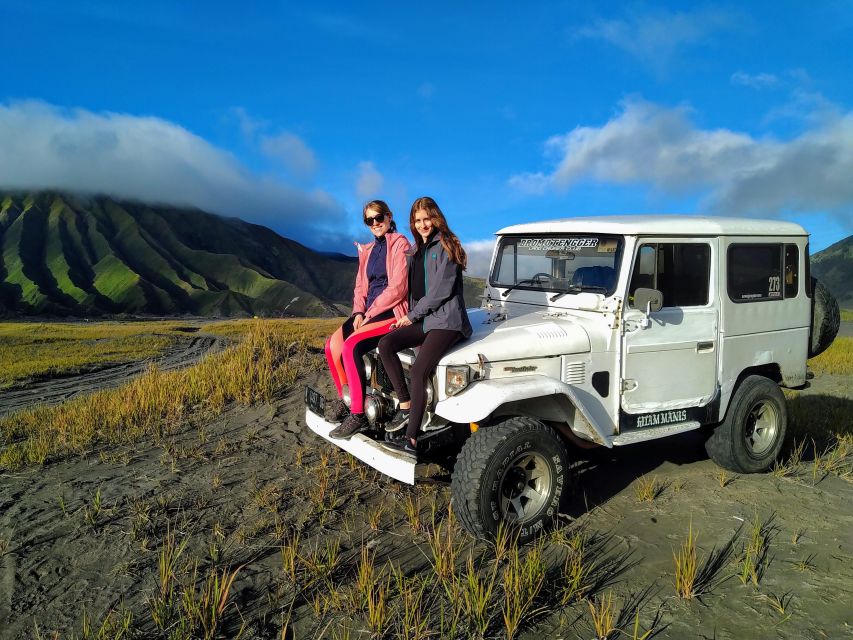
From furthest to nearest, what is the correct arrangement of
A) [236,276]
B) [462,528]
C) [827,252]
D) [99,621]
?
[236,276] < [827,252] < [462,528] < [99,621]

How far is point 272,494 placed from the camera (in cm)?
473

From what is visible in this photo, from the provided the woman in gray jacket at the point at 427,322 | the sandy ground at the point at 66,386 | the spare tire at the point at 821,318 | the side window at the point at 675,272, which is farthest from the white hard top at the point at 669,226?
the sandy ground at the point at 66,386

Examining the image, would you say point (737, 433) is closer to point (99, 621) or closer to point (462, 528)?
point (462, 528)

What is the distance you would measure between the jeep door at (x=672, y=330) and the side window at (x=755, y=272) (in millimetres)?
317

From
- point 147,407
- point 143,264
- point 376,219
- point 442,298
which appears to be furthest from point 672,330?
point 143,264

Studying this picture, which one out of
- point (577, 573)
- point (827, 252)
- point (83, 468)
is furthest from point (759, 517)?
point (827, 252)

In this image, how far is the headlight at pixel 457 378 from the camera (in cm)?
398

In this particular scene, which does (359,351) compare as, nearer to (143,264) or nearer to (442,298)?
(442,298)

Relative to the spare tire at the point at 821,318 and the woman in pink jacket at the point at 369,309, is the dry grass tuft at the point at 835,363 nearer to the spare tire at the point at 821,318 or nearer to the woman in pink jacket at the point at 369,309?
the spare tire at the point at 821,318

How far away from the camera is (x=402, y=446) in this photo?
165 inches

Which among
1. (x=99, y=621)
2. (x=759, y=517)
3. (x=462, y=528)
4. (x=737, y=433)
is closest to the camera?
(x=99, y=621)

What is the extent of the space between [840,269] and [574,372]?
6685 cm

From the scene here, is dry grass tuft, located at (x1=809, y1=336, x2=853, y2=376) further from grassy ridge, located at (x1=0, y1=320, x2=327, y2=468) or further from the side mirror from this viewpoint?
grassy ridge, located at (x1=0, y1=320, x2=327, y2=468)

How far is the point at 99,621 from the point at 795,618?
12.8 ft
